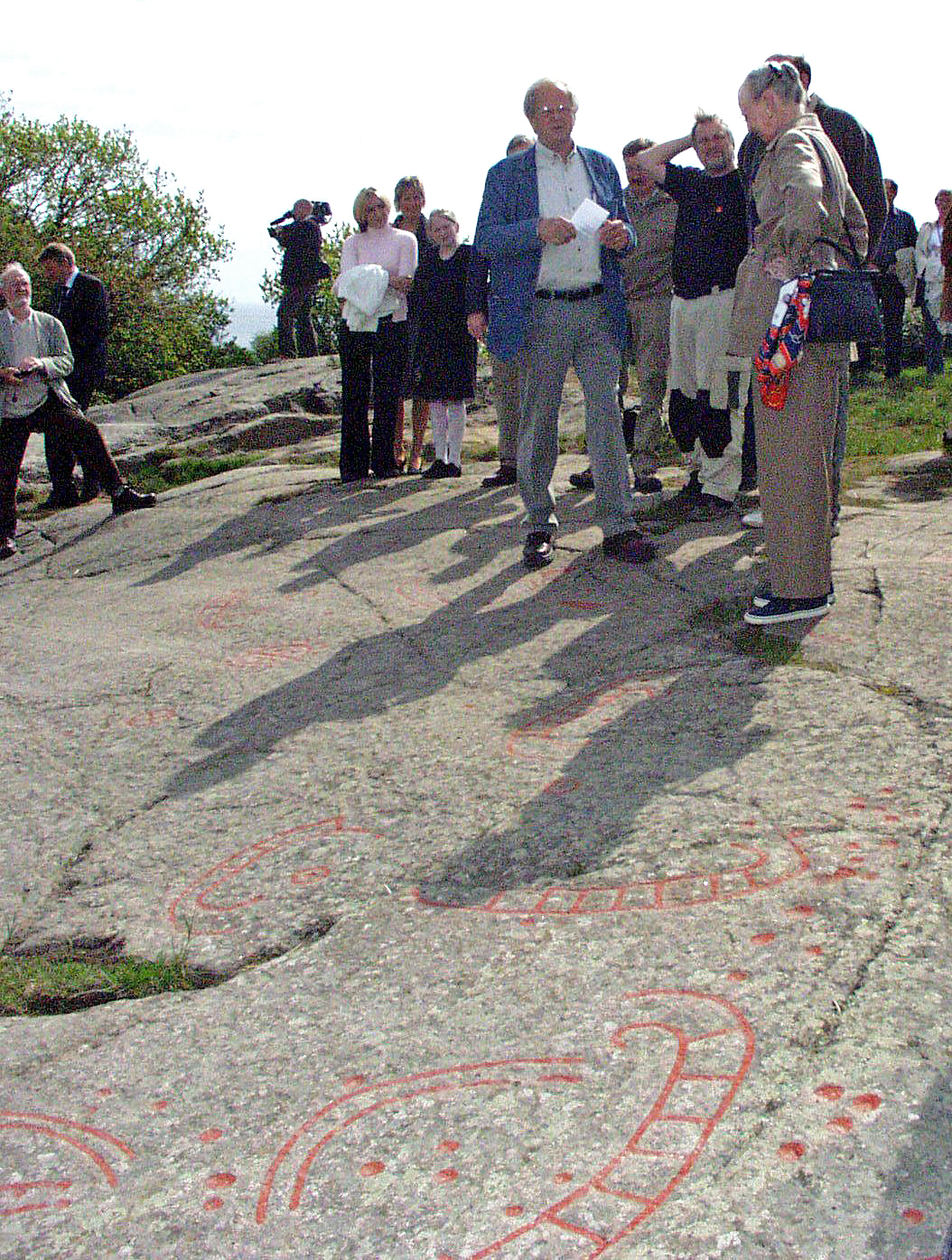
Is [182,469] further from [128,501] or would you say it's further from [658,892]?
[658,892]

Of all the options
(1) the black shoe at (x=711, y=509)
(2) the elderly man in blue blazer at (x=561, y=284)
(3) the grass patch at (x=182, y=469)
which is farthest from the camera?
(3) the grass patch at (x=182, y=469)

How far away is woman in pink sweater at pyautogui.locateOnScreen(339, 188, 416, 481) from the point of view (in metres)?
7.67

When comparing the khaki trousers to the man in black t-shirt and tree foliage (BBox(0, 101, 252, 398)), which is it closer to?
the man in black t-shirt

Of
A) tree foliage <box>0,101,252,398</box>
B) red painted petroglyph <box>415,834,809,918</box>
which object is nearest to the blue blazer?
red painted petroglyph <box>415,834,809,918</box>

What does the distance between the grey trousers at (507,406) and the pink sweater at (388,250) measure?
0.90 meters

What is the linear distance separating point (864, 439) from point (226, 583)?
4.41 m

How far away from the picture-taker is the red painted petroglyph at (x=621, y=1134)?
5.77ft

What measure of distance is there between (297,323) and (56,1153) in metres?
12.7

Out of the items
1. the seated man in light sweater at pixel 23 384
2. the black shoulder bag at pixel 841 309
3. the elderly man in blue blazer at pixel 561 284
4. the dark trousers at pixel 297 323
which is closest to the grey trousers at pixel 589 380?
the elderly man in blue blazer at pixel 561 284

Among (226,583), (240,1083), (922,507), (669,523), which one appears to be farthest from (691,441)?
(240,1083)

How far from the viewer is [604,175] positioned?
17.0 ft

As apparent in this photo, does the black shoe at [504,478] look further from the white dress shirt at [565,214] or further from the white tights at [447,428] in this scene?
the white dress shirt at [565,214]

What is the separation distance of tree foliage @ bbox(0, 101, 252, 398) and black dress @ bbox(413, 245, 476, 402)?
15.2 metres

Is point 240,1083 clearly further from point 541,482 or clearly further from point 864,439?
point 864,439
